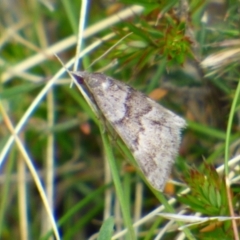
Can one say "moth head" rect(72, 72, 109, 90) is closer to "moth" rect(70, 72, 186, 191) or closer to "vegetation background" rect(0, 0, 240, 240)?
"moth" rect(70, 72, 186, 191)

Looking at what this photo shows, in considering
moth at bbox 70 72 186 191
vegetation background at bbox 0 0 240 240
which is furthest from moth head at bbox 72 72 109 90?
vegetation background at bbox 0 0 240 240

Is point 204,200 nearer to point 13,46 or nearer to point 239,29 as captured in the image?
point 239,29

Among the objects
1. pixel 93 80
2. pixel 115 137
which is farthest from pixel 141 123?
pixel 93 80

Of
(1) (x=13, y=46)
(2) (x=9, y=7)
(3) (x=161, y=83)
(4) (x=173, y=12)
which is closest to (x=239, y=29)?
(4) (x=173, y=12)

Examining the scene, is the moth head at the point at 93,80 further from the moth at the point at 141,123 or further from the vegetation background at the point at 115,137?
the vegetation background at the point at 115,137

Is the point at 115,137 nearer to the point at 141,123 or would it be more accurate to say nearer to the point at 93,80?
the point at 141,123

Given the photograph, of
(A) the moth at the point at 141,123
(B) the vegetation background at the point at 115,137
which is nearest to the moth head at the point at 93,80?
(A) the moth at the point at 141,123
